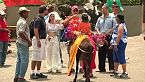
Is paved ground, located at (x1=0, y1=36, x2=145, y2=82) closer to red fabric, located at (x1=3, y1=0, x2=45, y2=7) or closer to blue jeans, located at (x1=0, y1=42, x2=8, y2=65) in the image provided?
blue jeans, located at (x1=0, y1=42, x2=8, y2=65)

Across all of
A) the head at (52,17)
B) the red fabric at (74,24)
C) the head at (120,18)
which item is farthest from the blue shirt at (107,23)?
the head at (52,17)

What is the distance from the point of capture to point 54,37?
37.9ft

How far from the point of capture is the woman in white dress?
11445 mm

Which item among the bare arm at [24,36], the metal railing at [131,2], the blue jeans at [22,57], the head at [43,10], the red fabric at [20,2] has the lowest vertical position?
the blue jeans at [22,57]

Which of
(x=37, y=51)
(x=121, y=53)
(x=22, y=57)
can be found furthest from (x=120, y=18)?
(x=22, y=57)

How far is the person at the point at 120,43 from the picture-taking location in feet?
34.9

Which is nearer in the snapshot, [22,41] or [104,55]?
[22,41]

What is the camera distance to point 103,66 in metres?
11.7

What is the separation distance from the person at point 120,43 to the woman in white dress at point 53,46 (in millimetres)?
1672

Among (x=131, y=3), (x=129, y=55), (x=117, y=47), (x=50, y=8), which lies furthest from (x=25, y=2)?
(x=117, y=47)

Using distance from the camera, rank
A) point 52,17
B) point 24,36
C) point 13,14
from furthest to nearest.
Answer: point 13,14
point 52,17
point 24,36

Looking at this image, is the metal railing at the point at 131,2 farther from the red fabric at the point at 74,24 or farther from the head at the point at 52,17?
the red fabric at the point at 74,24

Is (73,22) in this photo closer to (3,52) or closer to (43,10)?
(43,10)

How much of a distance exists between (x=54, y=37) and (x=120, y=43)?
197cm
